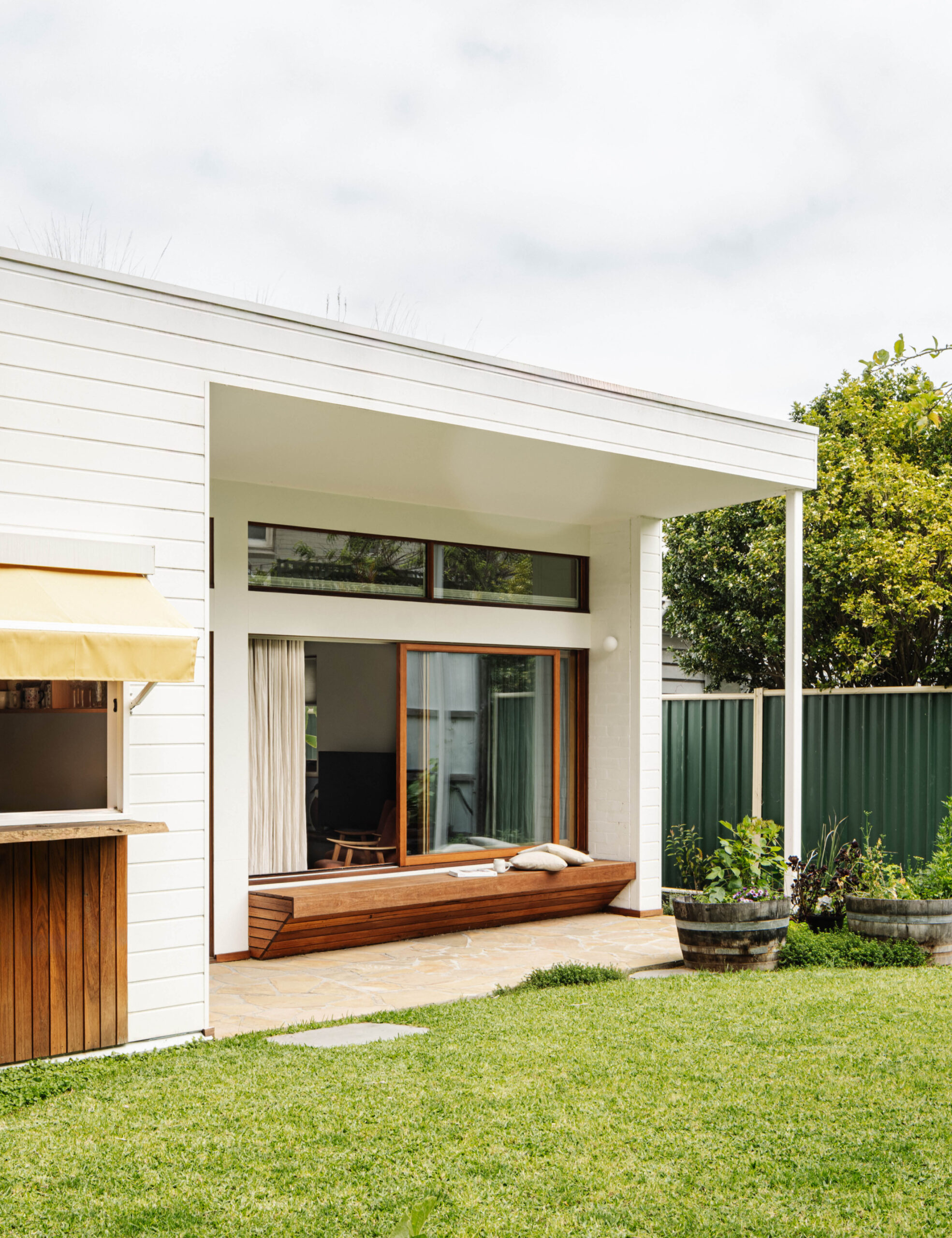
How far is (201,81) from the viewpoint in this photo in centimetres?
1549

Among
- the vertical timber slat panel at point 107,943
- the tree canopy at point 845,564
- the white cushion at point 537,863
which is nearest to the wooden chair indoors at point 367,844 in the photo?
the white cushion at point 537,863

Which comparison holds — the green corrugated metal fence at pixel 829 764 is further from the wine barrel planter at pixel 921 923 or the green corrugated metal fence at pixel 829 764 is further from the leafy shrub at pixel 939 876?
the wine barrel planter at pixel 921 923

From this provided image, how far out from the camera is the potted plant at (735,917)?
7145 mm

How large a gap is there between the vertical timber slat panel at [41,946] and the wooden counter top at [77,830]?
10cm

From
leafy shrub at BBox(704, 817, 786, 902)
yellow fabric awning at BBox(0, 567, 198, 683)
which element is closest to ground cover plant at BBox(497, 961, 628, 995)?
leafy shrub at BBox(704, 817, 786, 902)

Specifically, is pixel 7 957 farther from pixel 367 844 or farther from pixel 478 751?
pixel 478 751

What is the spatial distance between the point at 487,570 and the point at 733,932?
394 cm

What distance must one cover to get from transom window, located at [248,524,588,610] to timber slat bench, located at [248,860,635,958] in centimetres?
231

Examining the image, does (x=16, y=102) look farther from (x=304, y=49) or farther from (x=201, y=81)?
(x=304, y=49)

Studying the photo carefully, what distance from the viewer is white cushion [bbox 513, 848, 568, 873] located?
913cm

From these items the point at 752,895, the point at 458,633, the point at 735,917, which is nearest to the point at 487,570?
the point at 458,633

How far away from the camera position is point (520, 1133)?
13.1 ft

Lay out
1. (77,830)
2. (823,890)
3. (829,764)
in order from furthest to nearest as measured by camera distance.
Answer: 1. (829,764)
2. (823,890)
3. (77,830)

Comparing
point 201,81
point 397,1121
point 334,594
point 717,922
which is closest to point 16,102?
point 201,81
